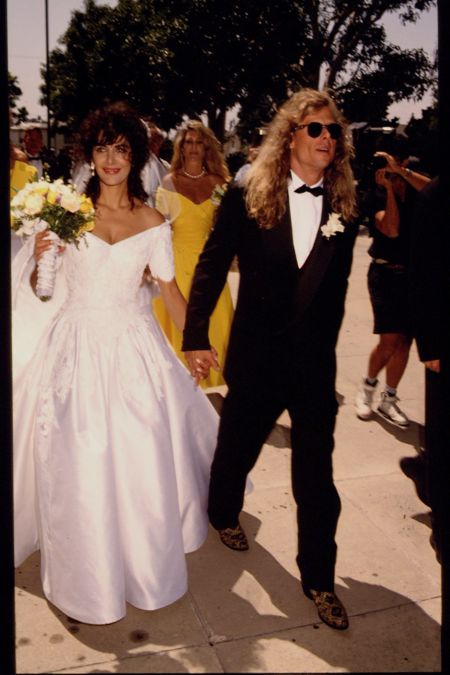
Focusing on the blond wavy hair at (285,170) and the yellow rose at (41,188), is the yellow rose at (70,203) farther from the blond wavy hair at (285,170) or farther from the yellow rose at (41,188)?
the blond wavy hair at (285,170)

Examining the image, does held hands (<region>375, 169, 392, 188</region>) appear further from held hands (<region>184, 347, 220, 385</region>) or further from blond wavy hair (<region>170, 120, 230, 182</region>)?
held hands (<region>184, 347, 220, 385</region>)

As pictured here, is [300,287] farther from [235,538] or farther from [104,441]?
[235,538]

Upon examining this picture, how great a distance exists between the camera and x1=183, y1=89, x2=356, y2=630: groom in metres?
3.09

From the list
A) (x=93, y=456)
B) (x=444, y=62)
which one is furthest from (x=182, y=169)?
(x=444, y=62)

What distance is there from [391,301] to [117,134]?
267cm

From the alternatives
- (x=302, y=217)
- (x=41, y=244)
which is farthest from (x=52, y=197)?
(x=302, y=217)

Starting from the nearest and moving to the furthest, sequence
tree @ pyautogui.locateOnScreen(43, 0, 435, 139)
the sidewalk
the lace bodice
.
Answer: the sidewalk → the lace bodice → tree @ pyautogui.locateOnScreen(43, 0, 435, 139)

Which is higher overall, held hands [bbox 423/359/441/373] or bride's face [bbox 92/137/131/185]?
bride's face [bbox 92/137/131/185]

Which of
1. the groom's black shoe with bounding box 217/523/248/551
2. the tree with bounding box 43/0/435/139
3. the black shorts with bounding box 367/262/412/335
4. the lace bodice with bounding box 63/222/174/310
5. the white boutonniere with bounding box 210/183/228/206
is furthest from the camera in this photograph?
the tree with bounding box 43/0/435/139

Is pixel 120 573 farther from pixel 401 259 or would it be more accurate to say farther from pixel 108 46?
pixel 108 46

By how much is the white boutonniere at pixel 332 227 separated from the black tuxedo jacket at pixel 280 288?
35 mm

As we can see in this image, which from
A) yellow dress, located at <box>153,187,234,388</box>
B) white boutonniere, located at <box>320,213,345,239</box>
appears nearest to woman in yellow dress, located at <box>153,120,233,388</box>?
yellow dress, located at <box>153,187,234,388</box>

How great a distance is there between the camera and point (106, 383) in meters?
3.21

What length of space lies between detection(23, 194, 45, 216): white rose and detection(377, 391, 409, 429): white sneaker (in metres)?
3.32
